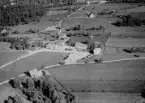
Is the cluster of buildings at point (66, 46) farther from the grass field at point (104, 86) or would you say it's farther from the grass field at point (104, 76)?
the grass field at point (104, 86)

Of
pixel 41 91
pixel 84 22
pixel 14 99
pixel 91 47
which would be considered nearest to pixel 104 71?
pixel 91 47

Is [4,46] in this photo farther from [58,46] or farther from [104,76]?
[104,76]

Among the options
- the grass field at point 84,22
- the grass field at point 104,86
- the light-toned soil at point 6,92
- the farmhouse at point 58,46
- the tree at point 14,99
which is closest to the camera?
the tree at point 14,99

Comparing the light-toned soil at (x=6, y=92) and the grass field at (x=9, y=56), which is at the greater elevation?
the grass field at (x=9, y=56)

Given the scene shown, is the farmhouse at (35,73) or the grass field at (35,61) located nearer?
the farmhouse at (35,73)

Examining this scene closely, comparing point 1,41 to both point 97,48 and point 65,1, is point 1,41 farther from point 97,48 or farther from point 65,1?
point 65,1

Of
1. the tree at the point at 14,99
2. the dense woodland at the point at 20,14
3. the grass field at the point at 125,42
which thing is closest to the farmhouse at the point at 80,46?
the grass field at the point at 125,42

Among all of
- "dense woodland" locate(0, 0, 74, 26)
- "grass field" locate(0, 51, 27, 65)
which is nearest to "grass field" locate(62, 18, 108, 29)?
"dense woodland" locate(0, 0, 74, 26)

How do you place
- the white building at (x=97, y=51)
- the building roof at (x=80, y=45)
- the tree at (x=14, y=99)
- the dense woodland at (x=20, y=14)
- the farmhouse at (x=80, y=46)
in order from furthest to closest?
1. the dense woodland at (x=20, y=14)
2. the building roof at (x=80, y=45)
3. the farmhouse at (x=80, y=46)
4. the white building at (x=97, y=51)
5. the tree at (x=14, y=99)

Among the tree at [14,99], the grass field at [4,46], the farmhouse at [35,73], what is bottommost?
the tree at [14,99]

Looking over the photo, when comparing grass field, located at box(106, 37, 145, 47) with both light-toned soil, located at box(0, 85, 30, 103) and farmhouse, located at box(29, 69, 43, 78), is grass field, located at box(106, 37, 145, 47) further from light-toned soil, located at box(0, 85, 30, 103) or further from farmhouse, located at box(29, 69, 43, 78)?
light-toned soil, located at box(0, 85, 30, 103)
